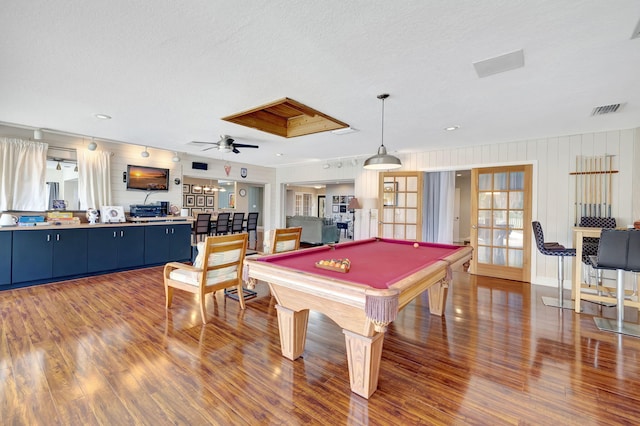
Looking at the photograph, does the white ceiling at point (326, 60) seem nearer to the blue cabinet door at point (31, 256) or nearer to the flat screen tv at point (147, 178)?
the blue cabinet door at point (31, 256)

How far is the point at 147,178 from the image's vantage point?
6.25m

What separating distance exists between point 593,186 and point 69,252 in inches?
337

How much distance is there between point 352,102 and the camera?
3273 mm

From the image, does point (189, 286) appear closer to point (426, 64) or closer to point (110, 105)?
point (110, 105)

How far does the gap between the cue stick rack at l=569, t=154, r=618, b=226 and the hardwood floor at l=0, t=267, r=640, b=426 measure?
5.38 feet

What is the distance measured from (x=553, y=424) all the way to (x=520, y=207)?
433cm

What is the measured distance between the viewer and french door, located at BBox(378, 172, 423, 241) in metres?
6.15

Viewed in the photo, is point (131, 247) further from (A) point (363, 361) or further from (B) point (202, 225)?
(A) point (363, 361)

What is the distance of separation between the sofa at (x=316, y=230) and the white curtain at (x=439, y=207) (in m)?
2.85

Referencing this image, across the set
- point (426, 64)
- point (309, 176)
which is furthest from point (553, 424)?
point (309, 176)

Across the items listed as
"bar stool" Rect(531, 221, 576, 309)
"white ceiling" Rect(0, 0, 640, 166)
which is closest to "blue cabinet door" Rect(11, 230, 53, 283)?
"white ceiling" Rect(0, 0, 640, 166)

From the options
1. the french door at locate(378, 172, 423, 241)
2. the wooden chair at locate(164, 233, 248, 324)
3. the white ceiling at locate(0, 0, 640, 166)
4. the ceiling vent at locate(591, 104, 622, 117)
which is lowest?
the wooden chair at locate(164, 233, 248, 324)

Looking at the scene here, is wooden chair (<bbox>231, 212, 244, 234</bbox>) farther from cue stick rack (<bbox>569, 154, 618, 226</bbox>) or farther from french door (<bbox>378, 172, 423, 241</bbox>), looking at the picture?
cue stick rack (<bbox>569, 154, 618, 226</bbox>)

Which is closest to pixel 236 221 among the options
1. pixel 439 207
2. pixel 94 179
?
pixel 94 179
